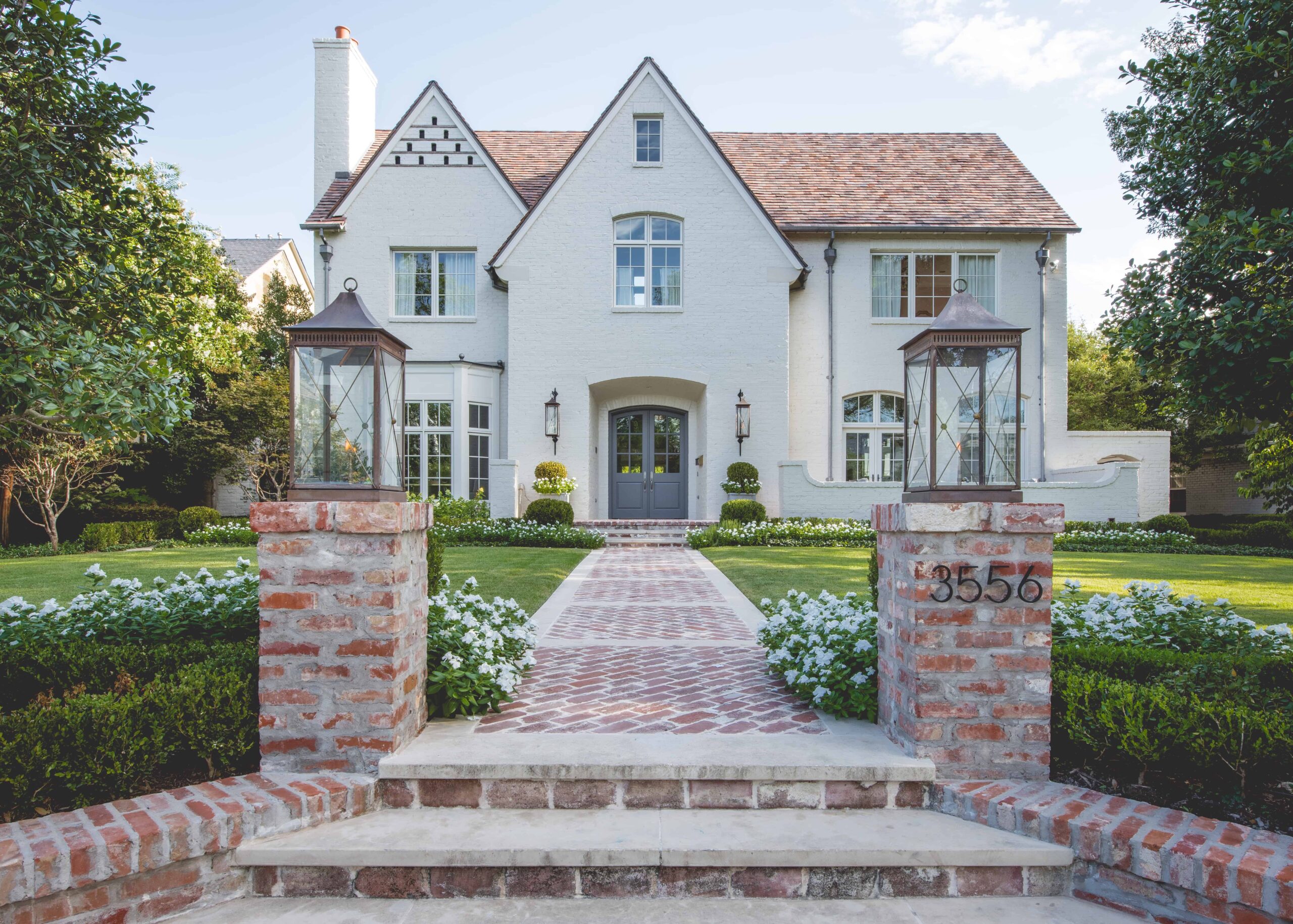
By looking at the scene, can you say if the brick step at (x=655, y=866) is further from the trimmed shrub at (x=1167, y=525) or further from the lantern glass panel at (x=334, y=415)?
the trimmed shrub at (x=1167, y=525)

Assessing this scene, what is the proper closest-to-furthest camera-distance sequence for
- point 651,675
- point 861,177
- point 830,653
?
point 830,653
point 651,675
point 861,177

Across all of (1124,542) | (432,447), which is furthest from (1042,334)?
(432,447)

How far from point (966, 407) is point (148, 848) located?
393 centimetres

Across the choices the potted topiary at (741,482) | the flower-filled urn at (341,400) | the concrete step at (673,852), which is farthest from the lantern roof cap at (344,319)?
the potted topiary at (741,482)

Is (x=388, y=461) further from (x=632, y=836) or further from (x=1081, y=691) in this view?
(x=1081, y=691)

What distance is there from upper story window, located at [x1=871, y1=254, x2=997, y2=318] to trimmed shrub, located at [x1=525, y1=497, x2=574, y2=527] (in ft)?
27.4

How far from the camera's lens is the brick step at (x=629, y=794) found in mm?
3125

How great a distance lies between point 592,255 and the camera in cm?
1573

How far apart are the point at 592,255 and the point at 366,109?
7.52 m

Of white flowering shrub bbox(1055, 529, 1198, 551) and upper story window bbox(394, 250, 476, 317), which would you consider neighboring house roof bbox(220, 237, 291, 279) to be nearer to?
upper story window bbox(394, 250, 476, 317)

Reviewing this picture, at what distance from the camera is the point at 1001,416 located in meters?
3.74

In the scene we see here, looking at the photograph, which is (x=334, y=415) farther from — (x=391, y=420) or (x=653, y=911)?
(x=653, y=911)

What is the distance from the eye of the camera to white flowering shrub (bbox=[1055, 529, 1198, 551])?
13492 mm

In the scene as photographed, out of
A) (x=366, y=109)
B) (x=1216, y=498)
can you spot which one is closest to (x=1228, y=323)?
(x=366, y=109)
